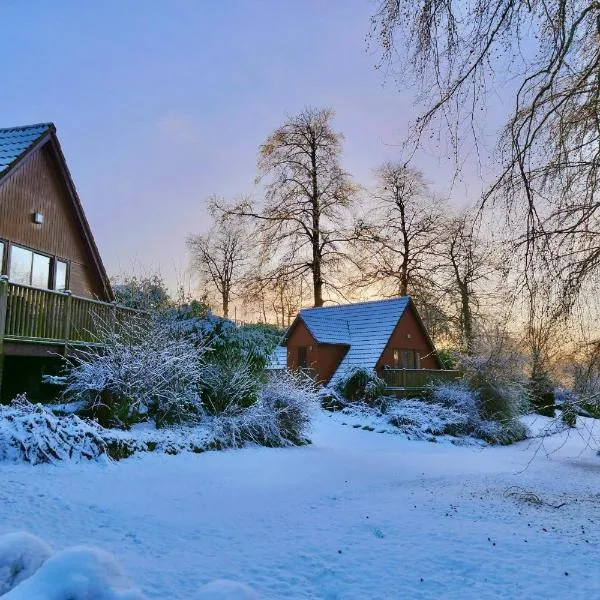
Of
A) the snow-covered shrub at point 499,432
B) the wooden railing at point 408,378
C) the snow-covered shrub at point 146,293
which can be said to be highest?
the snow-covered shrub at point 146,293

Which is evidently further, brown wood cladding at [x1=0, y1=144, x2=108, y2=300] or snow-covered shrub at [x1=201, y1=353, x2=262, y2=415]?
brown wood cladding at [x1=0, y1=144, x2=108, y2=300]

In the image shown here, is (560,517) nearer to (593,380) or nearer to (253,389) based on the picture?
(593,380)

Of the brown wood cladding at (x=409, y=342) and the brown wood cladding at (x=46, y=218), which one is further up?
the brown wood cladding at (x=46, y=218)

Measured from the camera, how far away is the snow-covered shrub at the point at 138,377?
1020cm

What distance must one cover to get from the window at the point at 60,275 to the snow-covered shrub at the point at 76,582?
13.1 metres

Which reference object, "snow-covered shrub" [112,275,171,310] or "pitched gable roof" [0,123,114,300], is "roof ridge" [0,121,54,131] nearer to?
"pitched gable roof" [0,123,114,300]

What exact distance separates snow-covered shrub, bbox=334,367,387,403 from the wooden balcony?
10726mm

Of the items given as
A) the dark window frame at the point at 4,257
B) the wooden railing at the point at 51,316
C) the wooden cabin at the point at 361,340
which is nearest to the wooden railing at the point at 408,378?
the wooden cabin at the point at 361,340

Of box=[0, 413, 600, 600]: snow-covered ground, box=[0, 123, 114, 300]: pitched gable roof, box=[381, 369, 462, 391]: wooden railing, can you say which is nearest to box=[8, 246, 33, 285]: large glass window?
box=[0, 123, 114, 300]: pitched gable roof

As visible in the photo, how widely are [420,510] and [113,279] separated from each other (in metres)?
15.7

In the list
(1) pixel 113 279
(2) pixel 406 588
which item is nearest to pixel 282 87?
(2) pixel 406 588

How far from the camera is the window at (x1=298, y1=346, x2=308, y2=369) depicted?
23797mm

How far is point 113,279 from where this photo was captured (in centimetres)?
1966

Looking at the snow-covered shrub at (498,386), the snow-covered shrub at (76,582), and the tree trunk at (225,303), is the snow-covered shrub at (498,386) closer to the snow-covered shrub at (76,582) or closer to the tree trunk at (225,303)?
the snow-covered shrub at (76,582)
